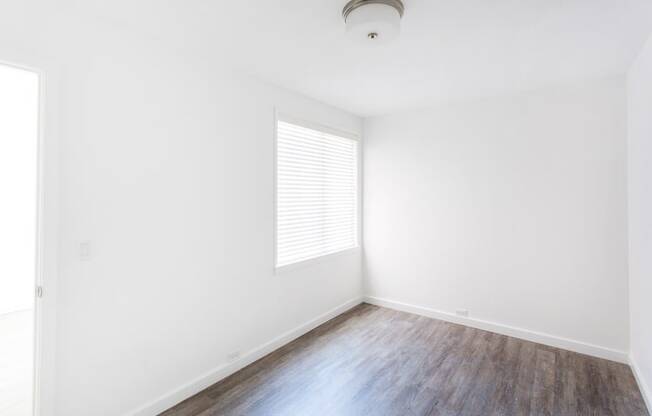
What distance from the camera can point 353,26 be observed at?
1.82 metres

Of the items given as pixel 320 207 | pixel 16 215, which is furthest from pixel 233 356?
pixel 16 215

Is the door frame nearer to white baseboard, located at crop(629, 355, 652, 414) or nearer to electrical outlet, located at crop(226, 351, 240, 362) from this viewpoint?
electrical outlet, located at crop(226, 351, 240, 362)

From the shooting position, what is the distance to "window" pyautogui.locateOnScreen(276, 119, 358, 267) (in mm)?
3242

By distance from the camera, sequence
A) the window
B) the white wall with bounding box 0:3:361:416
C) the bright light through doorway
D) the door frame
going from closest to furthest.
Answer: the door frame → the white wall with bounding box 0:3:361:416 → the bright light through doorway → the window

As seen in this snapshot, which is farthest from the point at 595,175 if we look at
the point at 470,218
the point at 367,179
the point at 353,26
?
the point at 353,26

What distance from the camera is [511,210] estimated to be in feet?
11.1

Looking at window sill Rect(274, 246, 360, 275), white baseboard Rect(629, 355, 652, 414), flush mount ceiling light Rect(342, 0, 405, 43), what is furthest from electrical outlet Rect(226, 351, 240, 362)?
white baseboard Rect(629, 355, 652, 414)

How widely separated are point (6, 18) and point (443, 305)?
4471 mm

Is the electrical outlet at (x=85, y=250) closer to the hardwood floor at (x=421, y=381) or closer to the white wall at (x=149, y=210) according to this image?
the white wall at (x=149, y=210)

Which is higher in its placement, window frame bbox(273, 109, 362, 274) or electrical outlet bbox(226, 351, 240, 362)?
window frame bbox(273, 109, 362, 274)

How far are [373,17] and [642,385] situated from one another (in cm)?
338

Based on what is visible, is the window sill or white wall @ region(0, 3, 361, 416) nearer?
white wall @ region(0, 3, 361, 416)

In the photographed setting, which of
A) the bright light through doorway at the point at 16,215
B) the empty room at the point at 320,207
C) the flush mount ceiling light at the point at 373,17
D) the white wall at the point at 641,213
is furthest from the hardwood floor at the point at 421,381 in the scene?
the flush mount ceiling light at the point at 373,17

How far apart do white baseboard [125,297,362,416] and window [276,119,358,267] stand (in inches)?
31.0
